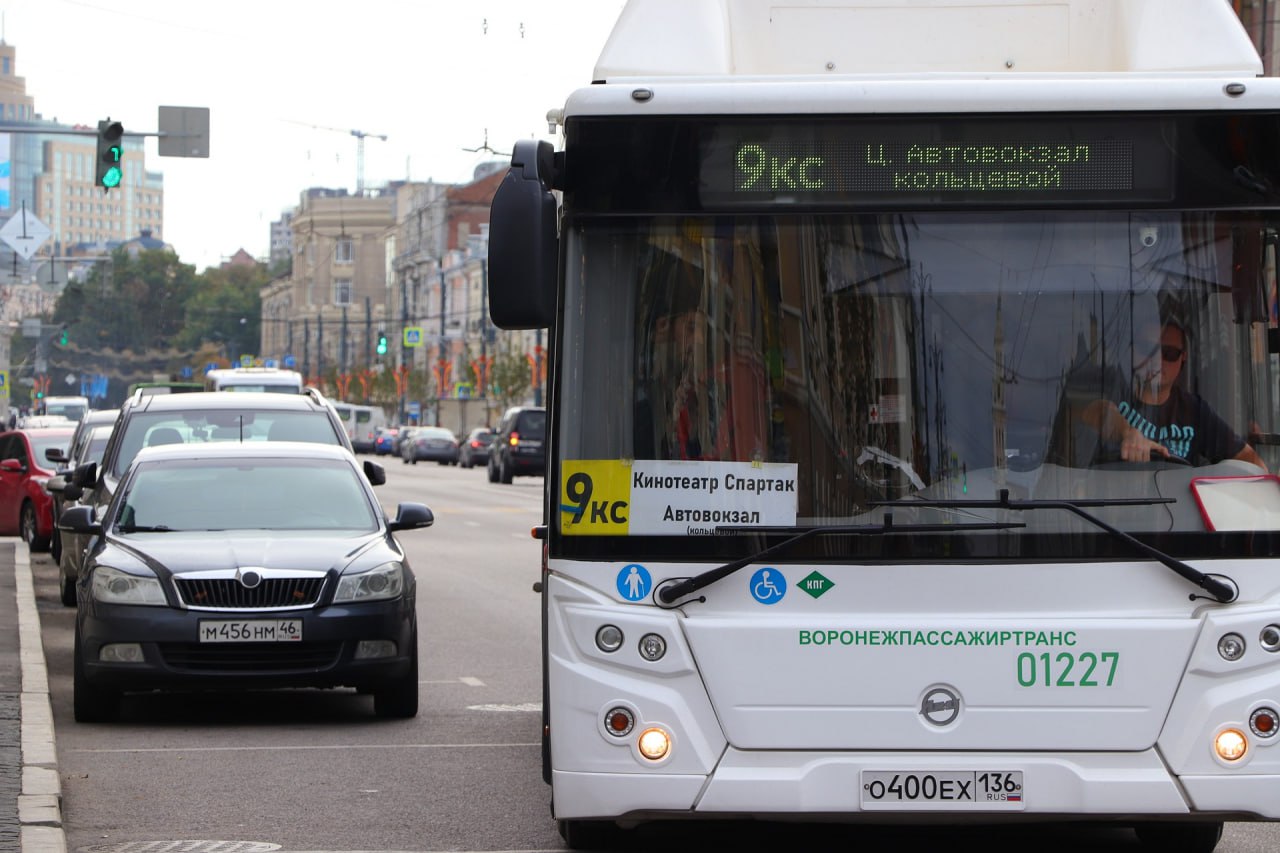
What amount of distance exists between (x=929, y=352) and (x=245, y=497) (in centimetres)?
638

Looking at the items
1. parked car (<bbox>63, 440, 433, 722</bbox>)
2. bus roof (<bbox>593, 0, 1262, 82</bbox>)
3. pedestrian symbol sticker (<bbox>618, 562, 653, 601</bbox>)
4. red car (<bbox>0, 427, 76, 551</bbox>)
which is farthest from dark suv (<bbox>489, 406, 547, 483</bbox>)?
pedestrian symbol sticker (<bbox>618, 562, 653, 601</bbox>)

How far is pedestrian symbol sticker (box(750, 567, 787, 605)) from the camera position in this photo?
6688mm

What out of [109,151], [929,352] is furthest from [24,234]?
[929,352]

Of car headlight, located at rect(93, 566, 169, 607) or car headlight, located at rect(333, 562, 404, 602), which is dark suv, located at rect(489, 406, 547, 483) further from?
car headlight, located at rect(93, 566, 169, 607)

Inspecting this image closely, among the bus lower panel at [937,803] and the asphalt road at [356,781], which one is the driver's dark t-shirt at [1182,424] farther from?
the asphalt road at [356,781]

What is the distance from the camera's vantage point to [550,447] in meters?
6.99

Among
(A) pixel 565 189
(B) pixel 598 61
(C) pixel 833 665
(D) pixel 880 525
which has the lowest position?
(C) pixel 833 665

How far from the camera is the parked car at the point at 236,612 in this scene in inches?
429

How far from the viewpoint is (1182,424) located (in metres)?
6.73

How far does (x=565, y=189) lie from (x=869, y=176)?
95 centimetres

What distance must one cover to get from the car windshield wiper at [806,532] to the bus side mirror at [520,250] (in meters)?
0.91

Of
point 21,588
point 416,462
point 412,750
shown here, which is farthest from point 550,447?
point 416,462

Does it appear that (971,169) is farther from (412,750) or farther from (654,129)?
(412,750)

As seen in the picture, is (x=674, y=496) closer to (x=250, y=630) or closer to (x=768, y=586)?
(x=768, y=586)
